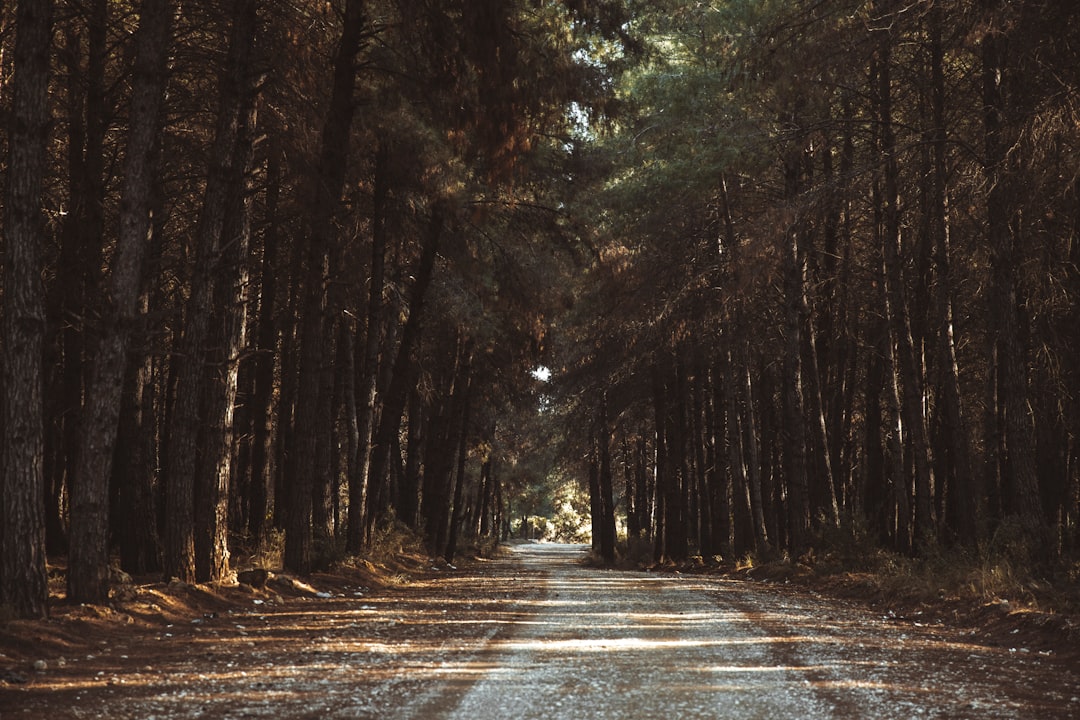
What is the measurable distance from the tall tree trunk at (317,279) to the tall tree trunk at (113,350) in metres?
4.30

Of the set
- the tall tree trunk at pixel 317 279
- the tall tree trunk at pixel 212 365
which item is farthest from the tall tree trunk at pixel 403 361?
the tall tree trunk at pixel 212 365

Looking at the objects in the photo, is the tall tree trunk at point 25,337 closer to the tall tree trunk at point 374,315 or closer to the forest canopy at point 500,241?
the forest canopy at point 500,241

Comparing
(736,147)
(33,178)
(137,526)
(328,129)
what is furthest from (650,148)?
(33,178)

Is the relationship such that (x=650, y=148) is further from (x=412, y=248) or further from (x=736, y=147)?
(x=412, y=248)

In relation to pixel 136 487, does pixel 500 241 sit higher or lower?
higher

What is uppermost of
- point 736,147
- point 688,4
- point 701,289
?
point 688,4

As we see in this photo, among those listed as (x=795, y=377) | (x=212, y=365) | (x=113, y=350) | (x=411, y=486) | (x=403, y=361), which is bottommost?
(x=411, y=486)

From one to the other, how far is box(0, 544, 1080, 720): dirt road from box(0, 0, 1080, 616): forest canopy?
213 centimetres

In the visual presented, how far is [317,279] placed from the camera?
16.2 meters

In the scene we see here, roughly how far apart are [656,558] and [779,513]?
4.85m

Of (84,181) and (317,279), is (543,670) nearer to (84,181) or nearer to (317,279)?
(317,279)

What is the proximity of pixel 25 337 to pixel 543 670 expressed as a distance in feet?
18.3

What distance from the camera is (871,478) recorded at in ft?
89.0

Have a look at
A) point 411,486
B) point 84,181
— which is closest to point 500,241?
point 411,486
